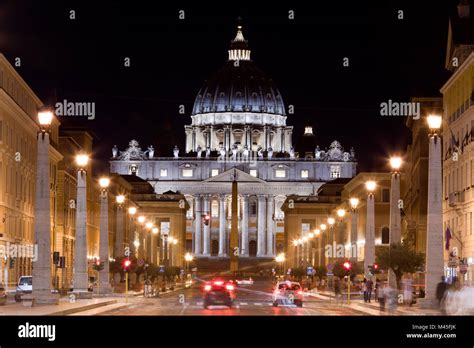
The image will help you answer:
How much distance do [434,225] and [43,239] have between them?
14983mm

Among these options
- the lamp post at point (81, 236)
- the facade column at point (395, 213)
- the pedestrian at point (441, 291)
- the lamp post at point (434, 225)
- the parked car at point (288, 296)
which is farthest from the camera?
the parked car at point (288, 296)

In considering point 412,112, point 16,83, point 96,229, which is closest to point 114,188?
point 96,229

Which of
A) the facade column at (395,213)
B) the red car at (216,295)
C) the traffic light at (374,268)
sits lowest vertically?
the red car at (216,295)

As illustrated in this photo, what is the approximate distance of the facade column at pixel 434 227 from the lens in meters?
54.4

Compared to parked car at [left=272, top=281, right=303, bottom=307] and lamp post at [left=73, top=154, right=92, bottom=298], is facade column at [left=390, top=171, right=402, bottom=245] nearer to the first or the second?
parked car at [left=272, top=281, right=303, bottom=307]

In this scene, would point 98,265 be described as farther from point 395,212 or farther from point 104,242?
point 395,212

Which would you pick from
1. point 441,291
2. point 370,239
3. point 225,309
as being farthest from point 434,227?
point 370,239

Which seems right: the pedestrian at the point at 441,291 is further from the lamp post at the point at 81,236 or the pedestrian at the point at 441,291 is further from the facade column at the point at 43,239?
the lamp post at the point at 81,236

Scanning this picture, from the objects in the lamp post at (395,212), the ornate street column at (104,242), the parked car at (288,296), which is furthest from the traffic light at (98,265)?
the lamp post at (395,212)

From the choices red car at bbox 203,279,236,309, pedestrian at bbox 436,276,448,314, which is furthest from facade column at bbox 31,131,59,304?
pedestrian at bbox 436,276,448,314

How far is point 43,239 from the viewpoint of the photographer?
178 feet
